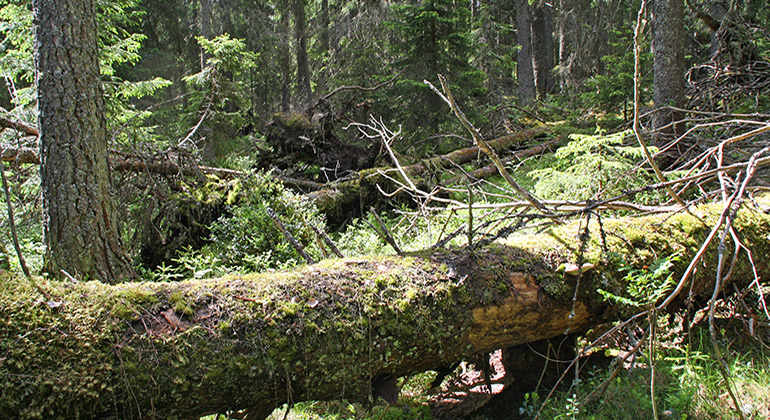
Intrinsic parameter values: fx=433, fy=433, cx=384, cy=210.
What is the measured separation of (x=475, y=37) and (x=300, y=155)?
9.70m

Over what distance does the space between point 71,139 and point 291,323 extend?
325cm

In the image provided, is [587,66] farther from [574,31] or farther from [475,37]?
[475,37]

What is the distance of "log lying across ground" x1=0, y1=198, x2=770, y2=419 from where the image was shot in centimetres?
204

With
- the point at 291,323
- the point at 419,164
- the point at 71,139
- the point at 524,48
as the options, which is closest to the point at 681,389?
the point at 291,323

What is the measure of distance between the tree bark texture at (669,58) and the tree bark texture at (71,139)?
7.89m

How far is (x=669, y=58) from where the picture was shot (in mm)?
7227

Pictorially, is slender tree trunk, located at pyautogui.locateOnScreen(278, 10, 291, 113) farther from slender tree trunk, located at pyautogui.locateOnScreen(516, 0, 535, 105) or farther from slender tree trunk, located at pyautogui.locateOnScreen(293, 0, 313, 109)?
slender tree trunk, located at pyautogui.locateOnScreen(516, 0, 535, 105)

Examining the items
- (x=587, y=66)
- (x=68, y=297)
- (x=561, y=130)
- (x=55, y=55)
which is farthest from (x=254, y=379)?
(x=587, y=66)

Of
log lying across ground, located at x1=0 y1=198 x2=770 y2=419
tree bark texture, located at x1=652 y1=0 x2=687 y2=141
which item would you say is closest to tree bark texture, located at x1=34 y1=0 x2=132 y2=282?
log lying across ground, located at x1=0 y1=198 x2=770 y2=419

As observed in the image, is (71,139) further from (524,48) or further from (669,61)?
(524,48)

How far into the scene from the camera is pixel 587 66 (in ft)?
54.2

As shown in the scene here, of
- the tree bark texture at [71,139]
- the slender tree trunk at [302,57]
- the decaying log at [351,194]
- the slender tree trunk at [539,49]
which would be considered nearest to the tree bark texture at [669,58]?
the decaying log at [351,194]

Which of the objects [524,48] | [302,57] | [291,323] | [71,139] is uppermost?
[302,57]

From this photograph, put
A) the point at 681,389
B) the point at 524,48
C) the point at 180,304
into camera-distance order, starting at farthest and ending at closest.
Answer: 1. the point at 524,48
2. the point at 681,389
3. the point at 180,304
